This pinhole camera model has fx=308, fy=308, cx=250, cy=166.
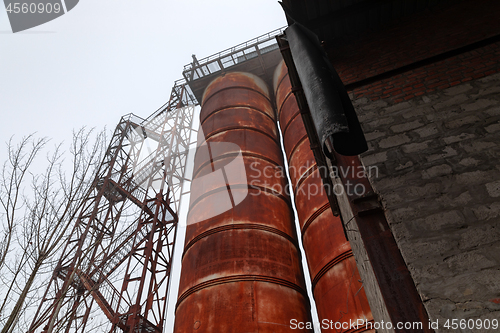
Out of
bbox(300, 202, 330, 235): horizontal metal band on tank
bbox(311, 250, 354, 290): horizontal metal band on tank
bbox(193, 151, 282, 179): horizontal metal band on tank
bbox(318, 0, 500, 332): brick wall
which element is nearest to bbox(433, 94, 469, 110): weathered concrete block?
bbox(318, 0, 500, 332): brick wall

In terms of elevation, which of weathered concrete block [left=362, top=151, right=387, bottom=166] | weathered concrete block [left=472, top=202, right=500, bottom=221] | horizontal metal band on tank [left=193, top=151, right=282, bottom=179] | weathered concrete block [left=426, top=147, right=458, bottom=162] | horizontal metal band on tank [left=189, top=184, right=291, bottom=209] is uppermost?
horizontal metal band on tank [left=193, top=151, right=282, bottom=179]

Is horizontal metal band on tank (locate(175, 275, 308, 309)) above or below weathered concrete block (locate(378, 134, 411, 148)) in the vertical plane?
above

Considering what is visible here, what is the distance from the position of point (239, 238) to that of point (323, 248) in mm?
1766

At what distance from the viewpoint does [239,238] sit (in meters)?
6.66

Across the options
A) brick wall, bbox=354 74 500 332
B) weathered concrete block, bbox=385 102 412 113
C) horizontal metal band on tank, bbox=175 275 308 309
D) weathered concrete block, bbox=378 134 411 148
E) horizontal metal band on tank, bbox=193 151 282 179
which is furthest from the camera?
horizontal metal band on tank, bbox=193 151 282 179

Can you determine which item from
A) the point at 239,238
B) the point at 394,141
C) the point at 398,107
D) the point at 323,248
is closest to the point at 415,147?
the point at 394,141

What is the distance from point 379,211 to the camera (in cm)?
255

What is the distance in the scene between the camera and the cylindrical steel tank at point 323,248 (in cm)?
523

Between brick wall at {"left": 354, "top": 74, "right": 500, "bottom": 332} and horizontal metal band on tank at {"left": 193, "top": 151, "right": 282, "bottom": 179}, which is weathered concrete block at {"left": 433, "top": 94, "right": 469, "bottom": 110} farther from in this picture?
horizontal metal band on tank at {"left": 193, "top": 151, "right": 282, "bottom": 179}

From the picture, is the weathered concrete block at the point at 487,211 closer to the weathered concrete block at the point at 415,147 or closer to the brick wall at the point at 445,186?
the brick wall at the point at 445,186

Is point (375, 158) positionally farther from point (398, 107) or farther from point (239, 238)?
point (239, 238)

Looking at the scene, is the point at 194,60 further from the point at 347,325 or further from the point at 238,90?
the point at 347,325

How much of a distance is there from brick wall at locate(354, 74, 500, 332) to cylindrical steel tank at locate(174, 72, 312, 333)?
3916 mm

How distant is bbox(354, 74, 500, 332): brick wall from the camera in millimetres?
2027
